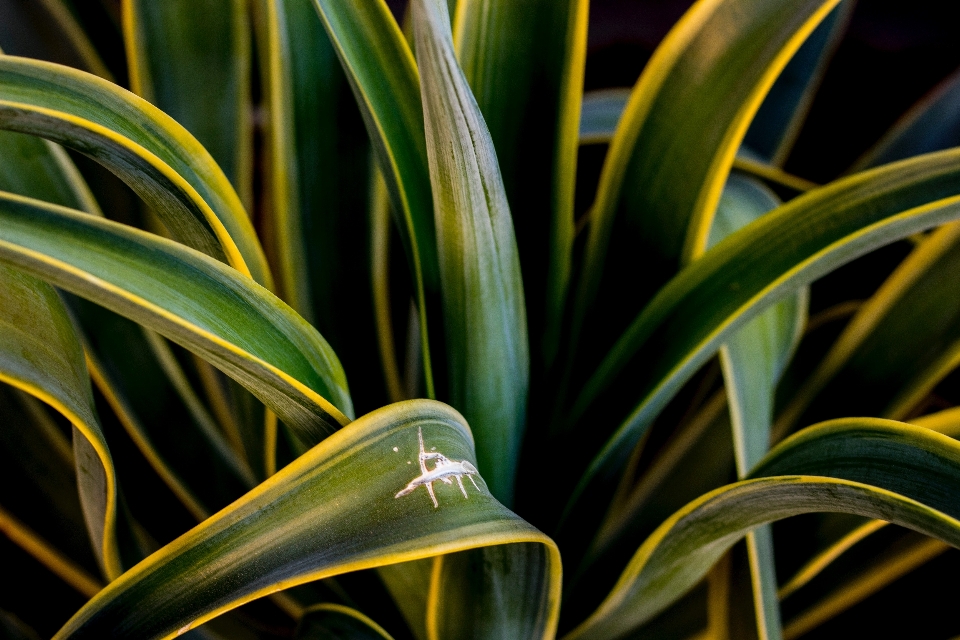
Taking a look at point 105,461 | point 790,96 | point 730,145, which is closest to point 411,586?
point 105,461

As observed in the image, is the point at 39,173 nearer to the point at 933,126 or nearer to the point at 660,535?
the point at 660,535

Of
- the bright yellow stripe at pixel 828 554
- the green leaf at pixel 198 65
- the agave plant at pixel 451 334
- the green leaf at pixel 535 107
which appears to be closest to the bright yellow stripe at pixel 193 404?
the agave plant at pixel 451 334

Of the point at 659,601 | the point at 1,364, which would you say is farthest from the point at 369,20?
the point at 659,601

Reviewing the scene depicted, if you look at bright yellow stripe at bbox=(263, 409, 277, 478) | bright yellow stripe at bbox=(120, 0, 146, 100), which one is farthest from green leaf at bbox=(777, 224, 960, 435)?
bright yellow stripe at bbox=(120, 0, 146, 100)

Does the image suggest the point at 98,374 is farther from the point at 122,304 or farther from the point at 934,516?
the point at 934,516

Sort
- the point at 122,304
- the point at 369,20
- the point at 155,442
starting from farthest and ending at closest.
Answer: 1. the point at 155,442
2. the point at 369,20
3. the point at 122,304

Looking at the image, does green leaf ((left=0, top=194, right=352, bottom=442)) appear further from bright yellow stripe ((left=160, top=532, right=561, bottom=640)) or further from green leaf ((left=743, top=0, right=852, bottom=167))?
green leaf ((left=743, top=0, right=852, bottom=167))
